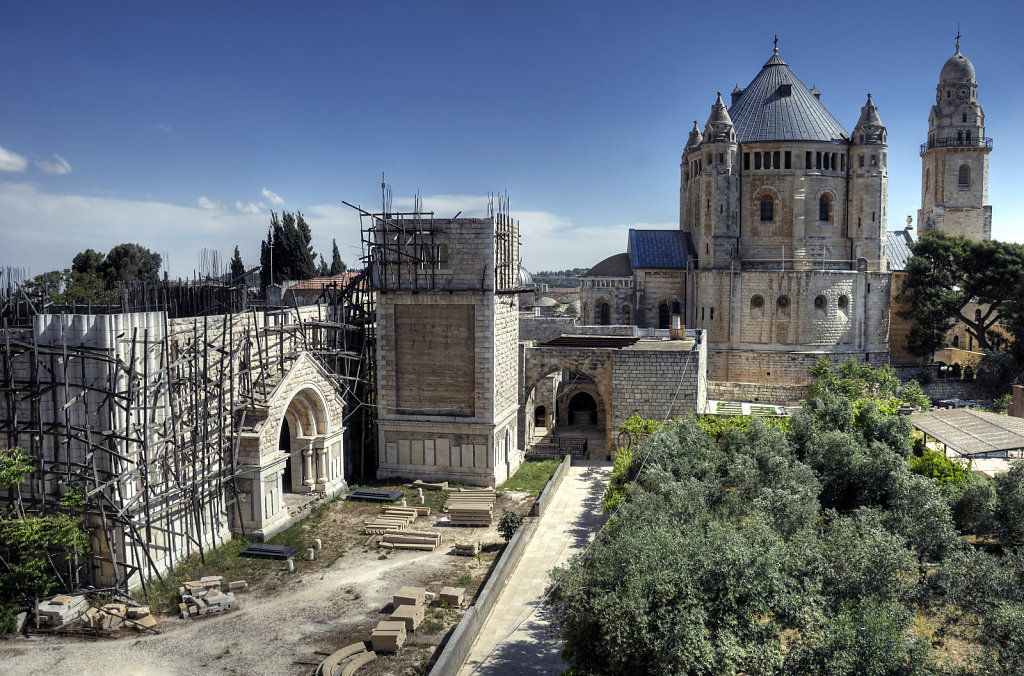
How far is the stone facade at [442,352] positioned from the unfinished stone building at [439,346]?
35 mm

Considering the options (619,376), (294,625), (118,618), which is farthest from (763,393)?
(118,618)

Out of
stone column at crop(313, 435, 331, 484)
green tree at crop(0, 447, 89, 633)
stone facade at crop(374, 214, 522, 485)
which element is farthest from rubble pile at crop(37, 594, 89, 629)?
stone facade at crop(374, 214, 522, 485)

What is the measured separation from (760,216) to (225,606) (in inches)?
1474

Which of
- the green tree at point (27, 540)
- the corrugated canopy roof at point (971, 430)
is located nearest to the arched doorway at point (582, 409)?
the corrugated canopy roof at point (971, 430)

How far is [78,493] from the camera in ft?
53.6

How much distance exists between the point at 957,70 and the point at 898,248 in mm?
14368

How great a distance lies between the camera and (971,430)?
2483cm

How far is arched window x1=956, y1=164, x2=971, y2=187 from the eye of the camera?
54.7 m

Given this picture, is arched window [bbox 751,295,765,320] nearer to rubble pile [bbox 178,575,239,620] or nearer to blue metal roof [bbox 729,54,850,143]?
blue metal roof [bbox 729,54,850,143]

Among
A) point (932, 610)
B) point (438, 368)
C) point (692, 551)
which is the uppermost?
point (438, 368)

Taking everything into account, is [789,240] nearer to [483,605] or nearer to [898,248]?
[898,248]

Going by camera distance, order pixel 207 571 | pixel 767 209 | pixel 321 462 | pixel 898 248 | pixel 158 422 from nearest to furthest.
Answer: pixel 158 422 < pixel 207 571 < pixel 321 462 < pixel 767 209 < pixel 898 248

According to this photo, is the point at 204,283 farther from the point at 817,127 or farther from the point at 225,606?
the point at 817,127

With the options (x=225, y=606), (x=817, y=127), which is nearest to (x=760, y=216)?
(x=817, y=127)
